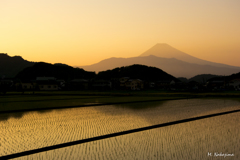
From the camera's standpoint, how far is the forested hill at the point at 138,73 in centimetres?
15571

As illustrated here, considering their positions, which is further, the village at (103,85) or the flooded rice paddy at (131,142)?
the village at (103,85)

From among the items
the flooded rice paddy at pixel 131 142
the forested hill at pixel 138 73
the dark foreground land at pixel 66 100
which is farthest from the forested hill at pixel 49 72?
the flooded rice paddy at pixel 131 142

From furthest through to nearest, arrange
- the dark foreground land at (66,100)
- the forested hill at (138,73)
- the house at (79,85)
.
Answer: the forested hill at (138,73), the house at (79,85), the dark foreground land at (66,100)

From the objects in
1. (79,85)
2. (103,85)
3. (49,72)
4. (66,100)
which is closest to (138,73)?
(49,72)

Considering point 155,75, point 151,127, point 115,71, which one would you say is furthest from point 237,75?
point 151,127

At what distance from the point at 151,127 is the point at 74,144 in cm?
421

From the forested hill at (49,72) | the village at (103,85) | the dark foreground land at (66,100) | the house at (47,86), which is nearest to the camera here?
the dark foreground land at (66,100)

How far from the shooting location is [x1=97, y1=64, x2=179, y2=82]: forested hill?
156 m

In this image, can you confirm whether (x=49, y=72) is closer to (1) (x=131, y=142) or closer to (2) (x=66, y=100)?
(2) (x=66, y=100)

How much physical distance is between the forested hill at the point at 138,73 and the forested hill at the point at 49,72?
13982mm

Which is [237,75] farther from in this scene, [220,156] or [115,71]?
[220,156]

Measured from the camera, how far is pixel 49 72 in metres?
155

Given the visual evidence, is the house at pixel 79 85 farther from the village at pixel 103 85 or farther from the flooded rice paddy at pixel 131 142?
the flooded rice paddy at pixel 131 142

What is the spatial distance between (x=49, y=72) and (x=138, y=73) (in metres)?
54.5
